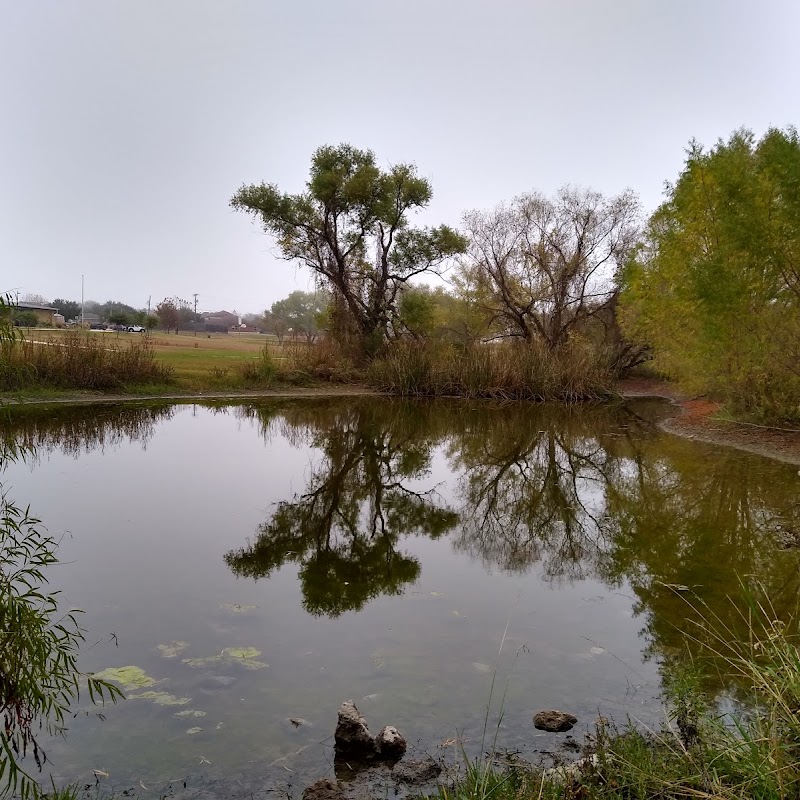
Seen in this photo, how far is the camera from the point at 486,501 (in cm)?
914

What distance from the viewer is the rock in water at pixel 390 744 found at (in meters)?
3.30

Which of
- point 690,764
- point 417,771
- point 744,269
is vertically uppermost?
point 744,269

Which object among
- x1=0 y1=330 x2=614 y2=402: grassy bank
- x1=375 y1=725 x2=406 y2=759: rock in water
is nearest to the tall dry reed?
x1=0 y1=330 x2=614 y2=402: grassy bank

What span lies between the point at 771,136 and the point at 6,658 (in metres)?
15.2

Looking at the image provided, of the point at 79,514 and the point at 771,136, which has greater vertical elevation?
the point at 771,136

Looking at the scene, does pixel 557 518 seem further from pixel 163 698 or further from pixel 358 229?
pixel 358 229

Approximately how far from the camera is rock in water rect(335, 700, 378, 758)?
3.30 metres

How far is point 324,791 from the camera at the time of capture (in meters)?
2.98

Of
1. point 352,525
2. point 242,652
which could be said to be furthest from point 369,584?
point 352,525

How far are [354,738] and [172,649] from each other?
67.5 inches

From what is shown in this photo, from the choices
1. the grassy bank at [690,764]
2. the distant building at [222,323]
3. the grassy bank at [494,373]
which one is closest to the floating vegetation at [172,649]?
the grassy bank at [690,764]

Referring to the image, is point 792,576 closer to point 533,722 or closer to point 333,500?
point 533,722

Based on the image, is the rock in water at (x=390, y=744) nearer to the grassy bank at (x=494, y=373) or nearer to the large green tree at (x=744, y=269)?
the large green tree at (x=744, y=269)

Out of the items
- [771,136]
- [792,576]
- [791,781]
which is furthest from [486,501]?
[771,136]
